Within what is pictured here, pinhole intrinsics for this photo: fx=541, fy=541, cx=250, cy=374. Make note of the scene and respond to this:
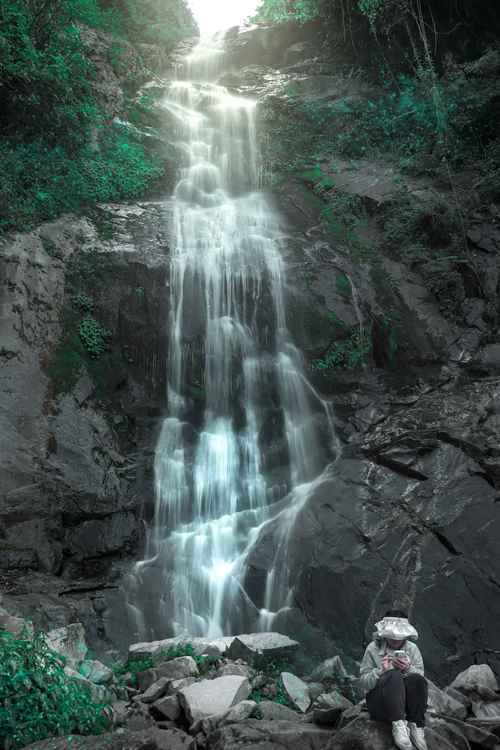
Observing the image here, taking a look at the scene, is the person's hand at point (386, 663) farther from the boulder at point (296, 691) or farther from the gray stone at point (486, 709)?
the boulder at point (296, 691)

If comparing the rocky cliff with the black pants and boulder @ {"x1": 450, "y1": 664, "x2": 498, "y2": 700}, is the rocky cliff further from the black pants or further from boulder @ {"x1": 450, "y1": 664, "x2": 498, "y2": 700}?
the black pants

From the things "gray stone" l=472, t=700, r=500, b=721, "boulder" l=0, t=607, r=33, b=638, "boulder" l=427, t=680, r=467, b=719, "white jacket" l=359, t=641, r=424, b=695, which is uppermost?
"boulder" l=0, t=607, r=33, b=638

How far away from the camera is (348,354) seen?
1082cm

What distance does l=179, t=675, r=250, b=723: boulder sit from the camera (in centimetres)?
453

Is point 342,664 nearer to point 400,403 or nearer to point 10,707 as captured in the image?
point 10,707

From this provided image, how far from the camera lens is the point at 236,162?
1519cm

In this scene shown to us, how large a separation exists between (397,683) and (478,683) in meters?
2.08

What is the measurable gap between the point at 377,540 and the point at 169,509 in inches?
135

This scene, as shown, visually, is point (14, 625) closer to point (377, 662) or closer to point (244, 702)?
point (244, 702)

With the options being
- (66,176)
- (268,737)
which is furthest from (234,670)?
(66,176)

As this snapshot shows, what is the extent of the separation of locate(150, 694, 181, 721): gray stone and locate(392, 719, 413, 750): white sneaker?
1.96 m

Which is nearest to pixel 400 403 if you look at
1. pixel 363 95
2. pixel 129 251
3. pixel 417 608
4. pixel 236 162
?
pixel 417 608

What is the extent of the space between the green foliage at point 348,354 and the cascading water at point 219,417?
0.58 m

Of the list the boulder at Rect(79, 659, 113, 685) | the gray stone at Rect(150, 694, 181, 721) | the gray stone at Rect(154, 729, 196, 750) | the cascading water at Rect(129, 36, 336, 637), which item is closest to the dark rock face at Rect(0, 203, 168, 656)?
the cascading water at Rect(129, 36, 336, 637)
